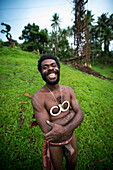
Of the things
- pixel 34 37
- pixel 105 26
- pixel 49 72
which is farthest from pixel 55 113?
pixel 105 26

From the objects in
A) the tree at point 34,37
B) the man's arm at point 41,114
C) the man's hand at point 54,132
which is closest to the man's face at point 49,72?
the man's arm at point 41,114

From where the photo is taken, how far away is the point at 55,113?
4.23 feet

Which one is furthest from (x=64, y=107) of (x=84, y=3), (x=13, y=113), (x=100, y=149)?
(x=84, y=3)

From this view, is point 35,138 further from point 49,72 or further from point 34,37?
point 34,37

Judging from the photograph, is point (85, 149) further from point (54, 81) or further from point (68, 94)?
point (54, 81)

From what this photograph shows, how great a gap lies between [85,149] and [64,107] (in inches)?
77.3

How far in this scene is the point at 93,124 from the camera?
321 centimetres

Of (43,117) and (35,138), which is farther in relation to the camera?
Answer: (35,138)

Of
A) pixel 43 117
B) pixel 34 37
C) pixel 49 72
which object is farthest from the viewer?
pixel 34 37

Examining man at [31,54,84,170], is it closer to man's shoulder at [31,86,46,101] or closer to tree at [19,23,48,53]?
man's shoulder at [31,86,46,101]

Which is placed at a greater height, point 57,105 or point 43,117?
point 57,105

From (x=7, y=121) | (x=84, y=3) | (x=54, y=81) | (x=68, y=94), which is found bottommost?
(x=7, y=121)

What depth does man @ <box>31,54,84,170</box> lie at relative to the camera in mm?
1151

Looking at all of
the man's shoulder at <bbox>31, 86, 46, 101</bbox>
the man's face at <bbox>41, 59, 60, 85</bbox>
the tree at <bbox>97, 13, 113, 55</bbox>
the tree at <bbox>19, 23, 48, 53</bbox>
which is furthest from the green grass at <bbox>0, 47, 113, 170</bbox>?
the tree at <bbox>97, 13, 113, 55</bbox>
